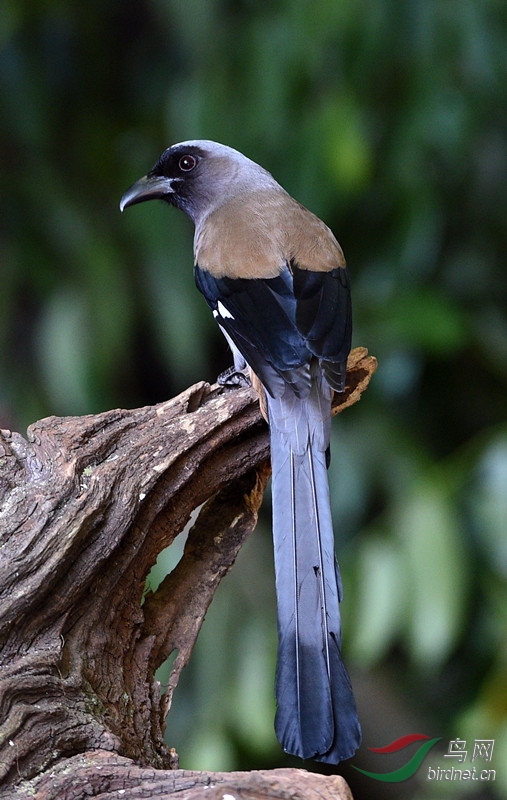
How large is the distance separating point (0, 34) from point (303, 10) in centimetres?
101

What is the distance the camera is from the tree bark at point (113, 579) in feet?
4.76

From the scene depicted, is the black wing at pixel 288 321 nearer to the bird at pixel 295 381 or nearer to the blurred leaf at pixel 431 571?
the bird at pixel 295 381

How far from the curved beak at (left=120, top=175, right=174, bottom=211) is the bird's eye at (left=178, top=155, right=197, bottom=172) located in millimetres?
50

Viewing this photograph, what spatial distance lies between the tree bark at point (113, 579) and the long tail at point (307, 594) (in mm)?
125

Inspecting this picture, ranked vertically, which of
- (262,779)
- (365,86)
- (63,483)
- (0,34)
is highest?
(0,34)

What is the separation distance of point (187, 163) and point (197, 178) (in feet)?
0.22

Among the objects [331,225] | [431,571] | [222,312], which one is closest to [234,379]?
[222,312]

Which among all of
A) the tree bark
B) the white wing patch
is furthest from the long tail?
the white wing patch

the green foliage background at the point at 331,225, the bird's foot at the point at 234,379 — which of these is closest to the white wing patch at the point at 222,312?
the bird's foot at the point at 234,379

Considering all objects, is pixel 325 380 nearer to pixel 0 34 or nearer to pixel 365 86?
pixel 365 86

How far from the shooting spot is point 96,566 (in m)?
1.69

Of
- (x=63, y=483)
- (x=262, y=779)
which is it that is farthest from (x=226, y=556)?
(x=262, y=779)

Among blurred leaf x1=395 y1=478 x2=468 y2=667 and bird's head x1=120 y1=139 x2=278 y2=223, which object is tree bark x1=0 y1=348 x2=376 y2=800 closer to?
blurred leaf x1=395 y1=478 x2=468 y2=667

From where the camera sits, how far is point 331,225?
3535mm
